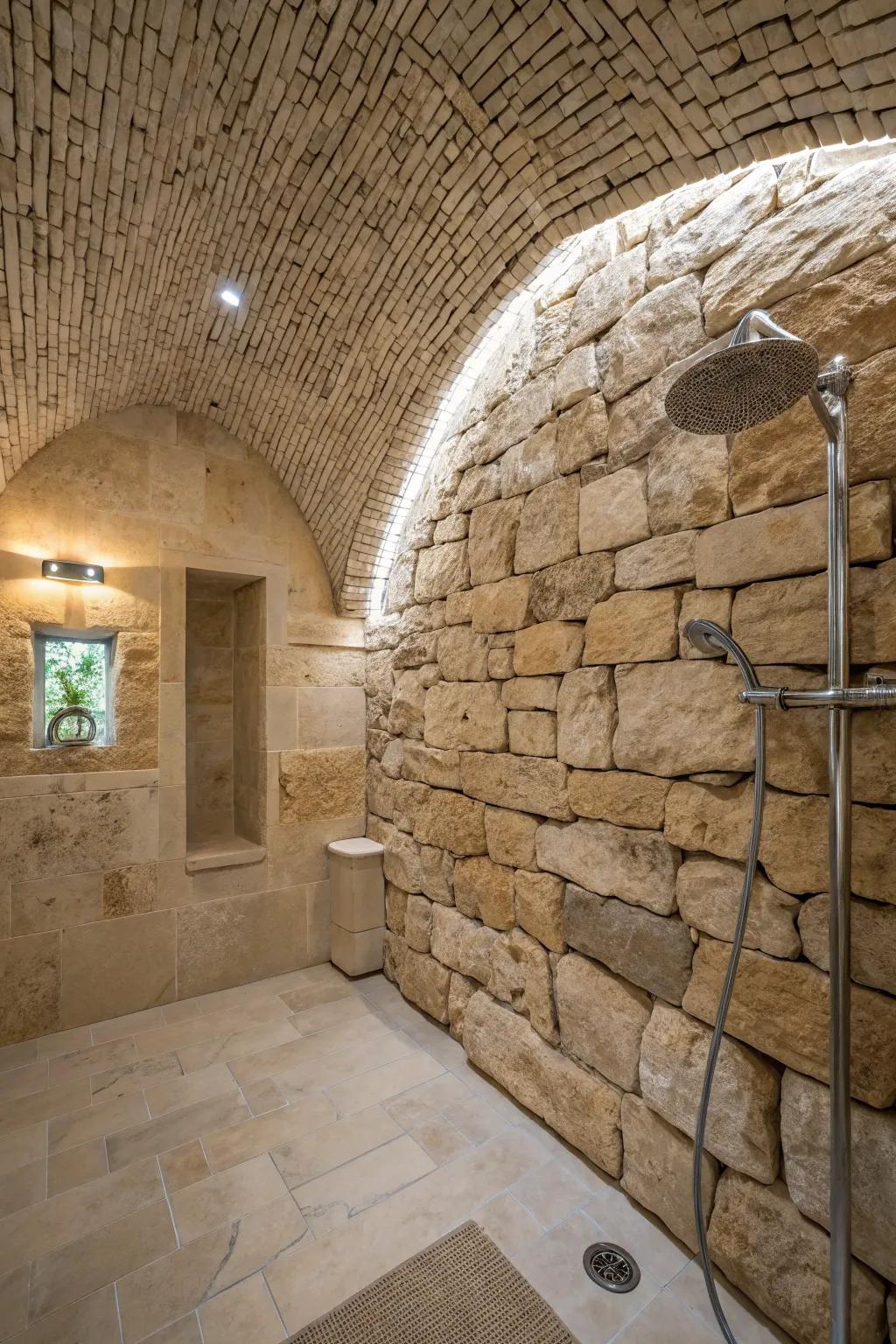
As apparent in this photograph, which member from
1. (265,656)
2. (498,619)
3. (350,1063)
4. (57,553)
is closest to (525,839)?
(498,619)

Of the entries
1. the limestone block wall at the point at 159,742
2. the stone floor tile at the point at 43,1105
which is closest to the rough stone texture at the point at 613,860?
the limestone block wall at the point at 159,742

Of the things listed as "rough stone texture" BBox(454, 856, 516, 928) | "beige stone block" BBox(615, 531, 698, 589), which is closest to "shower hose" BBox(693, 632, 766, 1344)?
"beige stone block" BBox(615, 531, 698, 589)

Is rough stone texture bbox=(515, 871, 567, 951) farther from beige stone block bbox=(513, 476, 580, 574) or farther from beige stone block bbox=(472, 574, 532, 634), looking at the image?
beige stone block bbox=(513, 476, 580, 574)

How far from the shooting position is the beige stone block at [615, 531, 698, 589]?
5.45 feet

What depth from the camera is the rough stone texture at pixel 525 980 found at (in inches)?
80.7

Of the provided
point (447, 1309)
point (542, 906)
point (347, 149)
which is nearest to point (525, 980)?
point (542, 906)

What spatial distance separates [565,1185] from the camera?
1789 millimetres

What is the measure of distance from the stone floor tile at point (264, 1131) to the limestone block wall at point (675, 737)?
2.02ft

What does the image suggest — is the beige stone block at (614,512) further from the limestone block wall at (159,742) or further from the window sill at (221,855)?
the window sill at (221,855)

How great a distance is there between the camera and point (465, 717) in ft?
8.30

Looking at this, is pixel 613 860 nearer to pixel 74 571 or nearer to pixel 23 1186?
pixel 23 1186

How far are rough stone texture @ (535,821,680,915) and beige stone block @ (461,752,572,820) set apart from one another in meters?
0.08

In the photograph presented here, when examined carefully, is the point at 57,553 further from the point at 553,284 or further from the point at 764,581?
the point at 764,581

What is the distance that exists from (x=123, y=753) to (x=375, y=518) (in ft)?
5.48
